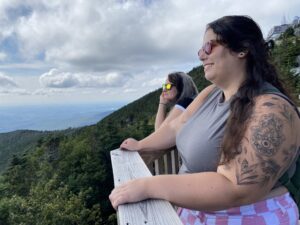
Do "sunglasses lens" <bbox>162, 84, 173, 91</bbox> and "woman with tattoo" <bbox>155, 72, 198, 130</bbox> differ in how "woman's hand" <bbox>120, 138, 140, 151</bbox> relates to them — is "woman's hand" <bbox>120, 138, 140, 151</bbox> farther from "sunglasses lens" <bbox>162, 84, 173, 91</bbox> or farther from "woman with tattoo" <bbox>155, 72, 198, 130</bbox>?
"sunglasses lens" <bbox>162, 84, 173, 91</bbox>

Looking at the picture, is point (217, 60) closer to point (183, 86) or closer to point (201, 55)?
point (201, 55)

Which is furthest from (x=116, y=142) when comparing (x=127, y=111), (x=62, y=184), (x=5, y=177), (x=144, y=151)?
(x=127, y=111)

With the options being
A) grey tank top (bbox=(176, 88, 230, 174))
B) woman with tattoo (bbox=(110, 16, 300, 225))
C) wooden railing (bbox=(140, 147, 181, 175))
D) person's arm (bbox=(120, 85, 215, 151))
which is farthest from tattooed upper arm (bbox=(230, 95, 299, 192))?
wooden railing (bbox=(140, 147, 181, 175))

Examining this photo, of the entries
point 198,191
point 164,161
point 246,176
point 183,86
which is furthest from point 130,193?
point 183,86

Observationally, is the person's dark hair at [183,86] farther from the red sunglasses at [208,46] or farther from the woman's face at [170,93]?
the red sunglasses at [208,46]

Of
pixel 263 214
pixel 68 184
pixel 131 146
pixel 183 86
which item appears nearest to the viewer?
pixel 263 214

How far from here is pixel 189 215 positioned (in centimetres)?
135

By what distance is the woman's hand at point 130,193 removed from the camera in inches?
40.7

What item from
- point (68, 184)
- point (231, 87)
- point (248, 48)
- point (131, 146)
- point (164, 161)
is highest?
point (248, 48)

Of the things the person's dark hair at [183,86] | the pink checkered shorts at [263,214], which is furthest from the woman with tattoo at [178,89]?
the pink checkered shorts at [263,214]

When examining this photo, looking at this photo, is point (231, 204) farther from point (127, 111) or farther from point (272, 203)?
point (127, 111)

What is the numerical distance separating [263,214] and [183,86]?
1855mm

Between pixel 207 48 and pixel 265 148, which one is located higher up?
pixel 207 48

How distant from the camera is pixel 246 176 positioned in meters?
1.00
